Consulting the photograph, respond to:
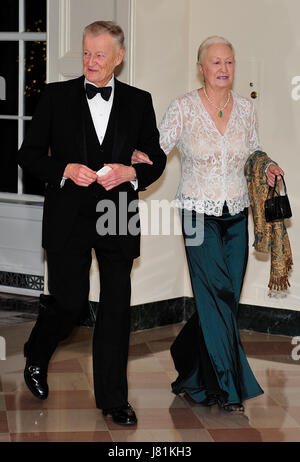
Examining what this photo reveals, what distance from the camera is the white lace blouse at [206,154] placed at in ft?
14.4

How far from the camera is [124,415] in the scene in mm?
4098

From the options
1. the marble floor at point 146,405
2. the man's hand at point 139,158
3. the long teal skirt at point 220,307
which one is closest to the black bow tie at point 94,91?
the man's hand at point 139,158

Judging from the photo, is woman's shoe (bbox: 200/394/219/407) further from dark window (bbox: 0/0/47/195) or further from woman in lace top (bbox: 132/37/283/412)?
dark window (bbox: 0/0/47/195)

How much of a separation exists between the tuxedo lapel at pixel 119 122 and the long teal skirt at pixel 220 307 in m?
0.60

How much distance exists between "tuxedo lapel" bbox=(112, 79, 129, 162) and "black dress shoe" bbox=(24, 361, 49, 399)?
1.11 meters

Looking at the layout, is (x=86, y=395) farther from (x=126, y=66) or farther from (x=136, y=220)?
(x=126, y=66)

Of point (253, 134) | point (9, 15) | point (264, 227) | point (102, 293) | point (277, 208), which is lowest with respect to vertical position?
point (102, 293)

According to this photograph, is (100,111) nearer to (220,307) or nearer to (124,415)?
(220,307)

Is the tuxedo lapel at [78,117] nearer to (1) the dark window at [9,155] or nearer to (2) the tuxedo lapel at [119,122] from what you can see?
(2) the tuxedo lapel at [119,122]

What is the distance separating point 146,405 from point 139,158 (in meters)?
1.22

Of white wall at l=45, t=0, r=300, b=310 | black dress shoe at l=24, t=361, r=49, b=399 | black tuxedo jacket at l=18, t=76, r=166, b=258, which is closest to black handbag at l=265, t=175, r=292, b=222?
black tuxedo jacket at l=18, t=76, r=166, b=258

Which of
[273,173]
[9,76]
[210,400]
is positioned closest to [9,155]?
[9,76]

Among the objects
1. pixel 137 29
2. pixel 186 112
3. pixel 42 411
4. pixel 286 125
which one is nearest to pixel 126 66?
pixel 137 29

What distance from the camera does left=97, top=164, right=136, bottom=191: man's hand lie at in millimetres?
3883
